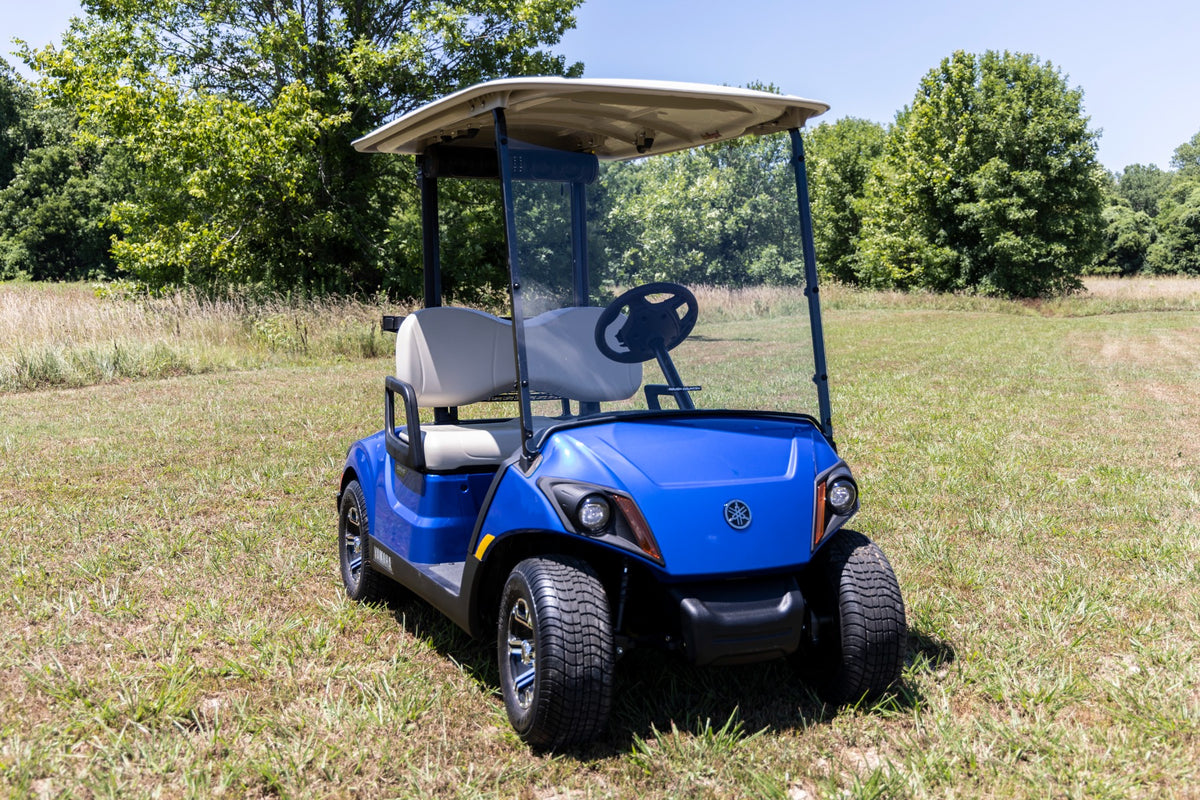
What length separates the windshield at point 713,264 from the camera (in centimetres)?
348

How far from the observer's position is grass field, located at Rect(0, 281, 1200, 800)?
2.72 metres

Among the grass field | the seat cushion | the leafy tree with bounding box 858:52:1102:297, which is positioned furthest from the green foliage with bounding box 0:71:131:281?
the seat cushion

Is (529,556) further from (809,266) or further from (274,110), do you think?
(274,110)

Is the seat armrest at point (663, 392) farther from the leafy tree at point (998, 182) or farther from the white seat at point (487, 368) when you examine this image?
the leafy tree at point (998, 182)

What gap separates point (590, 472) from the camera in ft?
9.21

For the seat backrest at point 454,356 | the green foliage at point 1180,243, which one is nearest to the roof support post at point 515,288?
the seat backrest at point 454,356

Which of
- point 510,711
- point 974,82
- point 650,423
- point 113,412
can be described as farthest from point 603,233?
point 974,82

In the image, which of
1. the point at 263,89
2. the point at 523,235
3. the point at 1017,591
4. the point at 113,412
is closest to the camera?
the point at 523,235

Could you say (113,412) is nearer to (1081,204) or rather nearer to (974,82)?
(1081,204)

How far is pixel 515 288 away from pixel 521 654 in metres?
1.10

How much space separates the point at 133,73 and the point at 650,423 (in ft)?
60.7

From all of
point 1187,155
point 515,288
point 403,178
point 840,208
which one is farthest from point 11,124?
point 1187,155

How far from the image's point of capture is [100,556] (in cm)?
474

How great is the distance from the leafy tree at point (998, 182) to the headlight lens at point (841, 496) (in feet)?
108
